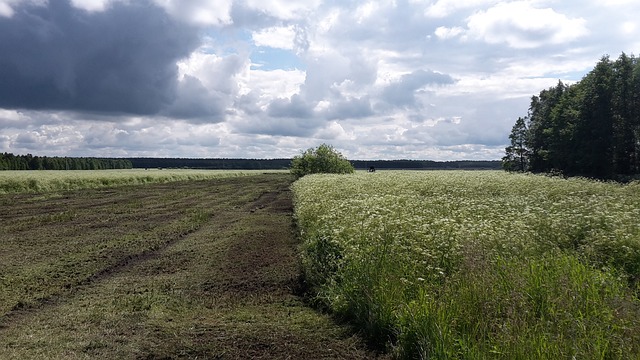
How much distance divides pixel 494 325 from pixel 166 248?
12687mm

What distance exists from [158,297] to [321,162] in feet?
213

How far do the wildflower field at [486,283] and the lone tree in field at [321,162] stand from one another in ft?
202

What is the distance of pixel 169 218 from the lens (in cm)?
2448

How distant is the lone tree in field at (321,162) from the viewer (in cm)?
7362

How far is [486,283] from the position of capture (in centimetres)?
602

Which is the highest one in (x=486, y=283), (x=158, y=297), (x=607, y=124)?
(x=607, y=124)

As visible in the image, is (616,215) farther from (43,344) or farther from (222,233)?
(222,233)

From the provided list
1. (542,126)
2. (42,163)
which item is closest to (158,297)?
(542,126)

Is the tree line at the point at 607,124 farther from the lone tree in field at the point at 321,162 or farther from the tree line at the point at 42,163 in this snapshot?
the tree line at the point at 42,163

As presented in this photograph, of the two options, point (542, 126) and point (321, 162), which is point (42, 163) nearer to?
A: point (321, 162)

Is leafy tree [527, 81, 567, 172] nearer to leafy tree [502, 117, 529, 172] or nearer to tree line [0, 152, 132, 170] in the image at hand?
leafy tree [502, 117, 529, 172]

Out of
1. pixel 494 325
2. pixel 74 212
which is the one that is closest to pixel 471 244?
pixel 494 325

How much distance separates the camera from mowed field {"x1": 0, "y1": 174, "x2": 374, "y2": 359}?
6895 mm

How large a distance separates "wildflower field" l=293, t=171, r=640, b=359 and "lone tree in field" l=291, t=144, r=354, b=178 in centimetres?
6166
